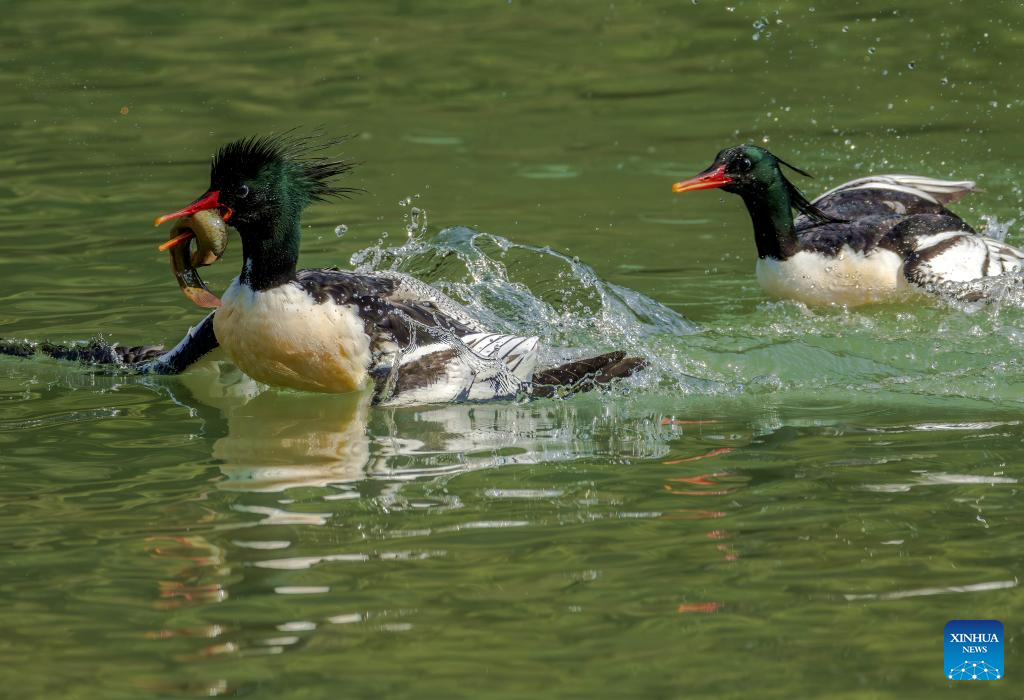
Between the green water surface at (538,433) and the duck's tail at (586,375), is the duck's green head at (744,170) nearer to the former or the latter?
the green water surface at (538,433)

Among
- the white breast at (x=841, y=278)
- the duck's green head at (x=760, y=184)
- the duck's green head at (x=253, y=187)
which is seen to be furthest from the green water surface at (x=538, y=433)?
the duck's green head at (x=253, y=187)

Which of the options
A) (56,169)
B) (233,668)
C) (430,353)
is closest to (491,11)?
(56,169)

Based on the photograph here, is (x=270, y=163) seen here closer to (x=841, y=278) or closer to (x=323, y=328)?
(x=323, y=328)

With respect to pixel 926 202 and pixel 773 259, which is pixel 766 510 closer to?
pixel 773 259

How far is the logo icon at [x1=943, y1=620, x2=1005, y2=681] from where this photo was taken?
4566 millimetres

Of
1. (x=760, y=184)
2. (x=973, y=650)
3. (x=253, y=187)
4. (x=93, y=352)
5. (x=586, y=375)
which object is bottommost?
(x=973, y=650)

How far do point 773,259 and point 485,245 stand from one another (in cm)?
192

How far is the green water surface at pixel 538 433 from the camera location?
4.84 m

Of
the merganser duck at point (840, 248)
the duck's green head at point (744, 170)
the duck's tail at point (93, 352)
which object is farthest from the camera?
the duck's green head at point (744, 170)

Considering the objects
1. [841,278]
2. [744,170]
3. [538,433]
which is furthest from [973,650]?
[744,170]

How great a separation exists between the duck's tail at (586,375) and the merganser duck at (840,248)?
196 cm

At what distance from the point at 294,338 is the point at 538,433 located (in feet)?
4.37

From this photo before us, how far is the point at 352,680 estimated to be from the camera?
4586 millimetres

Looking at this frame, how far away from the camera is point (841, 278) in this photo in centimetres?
970
